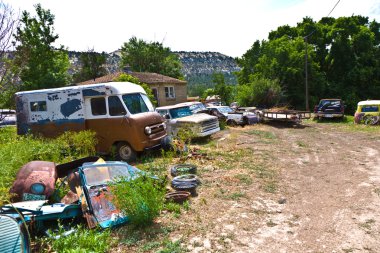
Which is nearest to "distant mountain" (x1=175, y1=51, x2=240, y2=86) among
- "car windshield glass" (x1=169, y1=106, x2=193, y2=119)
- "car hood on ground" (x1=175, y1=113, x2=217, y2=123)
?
"car windshield glass" (x1=169, y1=106, x2=193, y2=119)

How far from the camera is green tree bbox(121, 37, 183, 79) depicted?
47406mm

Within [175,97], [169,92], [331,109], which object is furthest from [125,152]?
[175,97]

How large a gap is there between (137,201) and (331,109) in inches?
795

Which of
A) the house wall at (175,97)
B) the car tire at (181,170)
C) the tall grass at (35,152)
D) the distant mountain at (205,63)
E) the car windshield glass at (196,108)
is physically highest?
the distant mountain at (205,63)

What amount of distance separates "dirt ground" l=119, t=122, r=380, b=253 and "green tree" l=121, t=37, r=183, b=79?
36.8 m

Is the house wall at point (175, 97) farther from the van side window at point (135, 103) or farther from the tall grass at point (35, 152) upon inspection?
the tall grass at point (35, 152)

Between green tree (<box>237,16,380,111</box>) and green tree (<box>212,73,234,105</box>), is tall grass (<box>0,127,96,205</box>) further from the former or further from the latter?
green tree (<box>212,73,234,105</box>)

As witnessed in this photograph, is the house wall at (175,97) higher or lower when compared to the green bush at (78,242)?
higher

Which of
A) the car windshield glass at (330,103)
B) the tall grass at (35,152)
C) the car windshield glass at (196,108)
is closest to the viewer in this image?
the tall grass at (35,152)

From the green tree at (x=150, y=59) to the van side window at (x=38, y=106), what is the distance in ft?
119

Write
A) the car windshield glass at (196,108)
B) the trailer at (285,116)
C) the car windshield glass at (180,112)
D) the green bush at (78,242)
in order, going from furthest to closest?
the trailer at (285,116) → the car windshield glass at (196,108) → the car windshield glass at (180,112) → the green bush at (78,242)

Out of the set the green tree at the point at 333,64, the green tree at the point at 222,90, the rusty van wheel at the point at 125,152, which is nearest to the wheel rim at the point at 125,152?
the rusty van wheel at the point at 125,152

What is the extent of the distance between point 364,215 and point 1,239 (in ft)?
20.0

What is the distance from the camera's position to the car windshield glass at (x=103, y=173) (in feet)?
19.5
